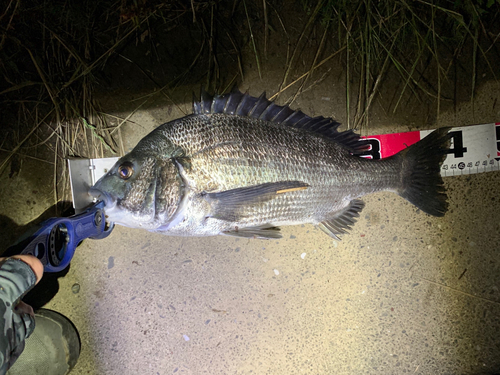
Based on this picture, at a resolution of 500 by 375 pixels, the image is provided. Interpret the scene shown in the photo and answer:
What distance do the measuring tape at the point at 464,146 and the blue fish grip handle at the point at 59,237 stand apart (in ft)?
6.18

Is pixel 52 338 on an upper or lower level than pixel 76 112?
lower

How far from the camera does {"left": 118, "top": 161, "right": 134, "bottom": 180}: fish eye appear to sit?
155cm

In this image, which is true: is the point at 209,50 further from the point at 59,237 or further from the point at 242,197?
the point at 59,237

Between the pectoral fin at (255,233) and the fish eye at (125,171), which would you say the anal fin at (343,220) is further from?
the fish eye at (125,171)

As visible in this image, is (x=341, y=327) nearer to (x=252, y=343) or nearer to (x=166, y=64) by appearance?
(x=252, y=343)

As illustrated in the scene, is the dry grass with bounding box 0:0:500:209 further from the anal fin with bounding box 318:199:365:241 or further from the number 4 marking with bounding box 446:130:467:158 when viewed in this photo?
the anal fin with bounding box 318:199:365:241

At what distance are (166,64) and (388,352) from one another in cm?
277

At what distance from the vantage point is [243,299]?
6.98 ft

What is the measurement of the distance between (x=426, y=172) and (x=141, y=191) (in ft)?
6.07

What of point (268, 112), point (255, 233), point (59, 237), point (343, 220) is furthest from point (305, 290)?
point (59, 237)

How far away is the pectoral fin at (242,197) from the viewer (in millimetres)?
1604

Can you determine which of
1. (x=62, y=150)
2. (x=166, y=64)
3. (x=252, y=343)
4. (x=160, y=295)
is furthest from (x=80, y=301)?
(x=166, y=64)

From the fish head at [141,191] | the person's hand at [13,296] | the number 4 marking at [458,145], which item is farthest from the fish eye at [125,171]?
the number 4 marking at [458,145]

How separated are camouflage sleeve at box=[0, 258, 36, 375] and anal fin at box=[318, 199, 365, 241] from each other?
1679mm
